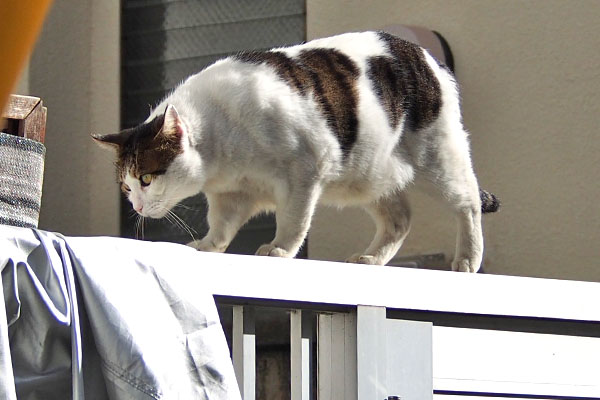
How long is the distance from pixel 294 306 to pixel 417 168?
37.2 inches

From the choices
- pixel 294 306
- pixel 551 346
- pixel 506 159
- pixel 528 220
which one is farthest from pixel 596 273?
pixel 294 306

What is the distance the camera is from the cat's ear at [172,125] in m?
2.20

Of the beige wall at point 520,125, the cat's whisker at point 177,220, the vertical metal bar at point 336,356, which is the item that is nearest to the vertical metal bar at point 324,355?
the vertical metal bar at point 336,356

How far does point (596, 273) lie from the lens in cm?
321

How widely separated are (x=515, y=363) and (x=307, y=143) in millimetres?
701

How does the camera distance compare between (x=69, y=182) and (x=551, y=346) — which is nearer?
(x=551, y=346)

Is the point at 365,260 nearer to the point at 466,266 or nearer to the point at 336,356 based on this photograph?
the point at 466,266

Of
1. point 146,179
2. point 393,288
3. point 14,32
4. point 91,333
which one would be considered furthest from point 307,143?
point 14,32

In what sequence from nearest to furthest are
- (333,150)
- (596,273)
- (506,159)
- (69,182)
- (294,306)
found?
1. (294,306)
2. (333,150)
3. (596,273)
4. (506,159)
5. (69,182)

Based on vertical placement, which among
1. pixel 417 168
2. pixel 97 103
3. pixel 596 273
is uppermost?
pixel 97 103

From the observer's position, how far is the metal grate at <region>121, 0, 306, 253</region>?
390cm

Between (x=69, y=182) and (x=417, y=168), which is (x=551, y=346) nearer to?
(x=417, y=168)

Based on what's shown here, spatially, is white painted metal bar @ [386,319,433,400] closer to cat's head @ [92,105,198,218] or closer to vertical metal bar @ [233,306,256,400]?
vertical metal bar @ [233,306,256,400]

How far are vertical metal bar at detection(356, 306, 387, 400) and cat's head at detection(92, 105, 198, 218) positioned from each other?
0.75 meters
